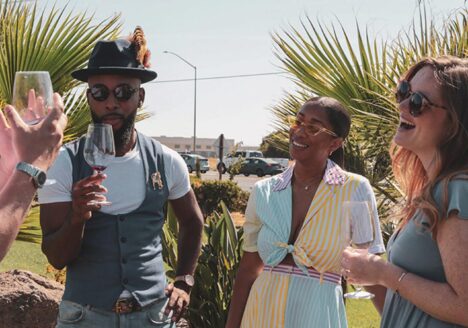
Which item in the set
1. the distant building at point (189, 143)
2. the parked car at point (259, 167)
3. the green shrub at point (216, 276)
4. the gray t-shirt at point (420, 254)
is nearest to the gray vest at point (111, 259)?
the gray t-shirt at point (420, 254)

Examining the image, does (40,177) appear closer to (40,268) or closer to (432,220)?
(432,220)

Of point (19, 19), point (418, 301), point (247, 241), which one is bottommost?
point (247, 241)

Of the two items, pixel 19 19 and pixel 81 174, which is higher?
pixel 19 19

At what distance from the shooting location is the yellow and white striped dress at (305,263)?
9.95ft

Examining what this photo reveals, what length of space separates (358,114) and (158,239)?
3.23 metres

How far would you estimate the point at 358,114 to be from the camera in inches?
235

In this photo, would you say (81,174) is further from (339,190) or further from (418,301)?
(418,301)

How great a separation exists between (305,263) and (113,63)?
1286 mm

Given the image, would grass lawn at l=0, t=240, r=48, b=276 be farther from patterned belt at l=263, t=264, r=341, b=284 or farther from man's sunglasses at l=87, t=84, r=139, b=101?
patterned belt at l=263, t=264, r=341, b=284

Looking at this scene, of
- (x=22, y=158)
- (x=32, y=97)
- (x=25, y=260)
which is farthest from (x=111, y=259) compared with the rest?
(x=25, y=260)

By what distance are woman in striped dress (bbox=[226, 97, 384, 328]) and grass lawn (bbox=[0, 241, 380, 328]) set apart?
3842 mm

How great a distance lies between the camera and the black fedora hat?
3230 mm

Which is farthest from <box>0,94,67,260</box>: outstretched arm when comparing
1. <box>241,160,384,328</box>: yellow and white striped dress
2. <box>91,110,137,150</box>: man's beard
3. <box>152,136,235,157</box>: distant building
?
<box>152,136,235,157</box>: distant building

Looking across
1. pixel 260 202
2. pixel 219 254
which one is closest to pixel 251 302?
pixel 260 202
